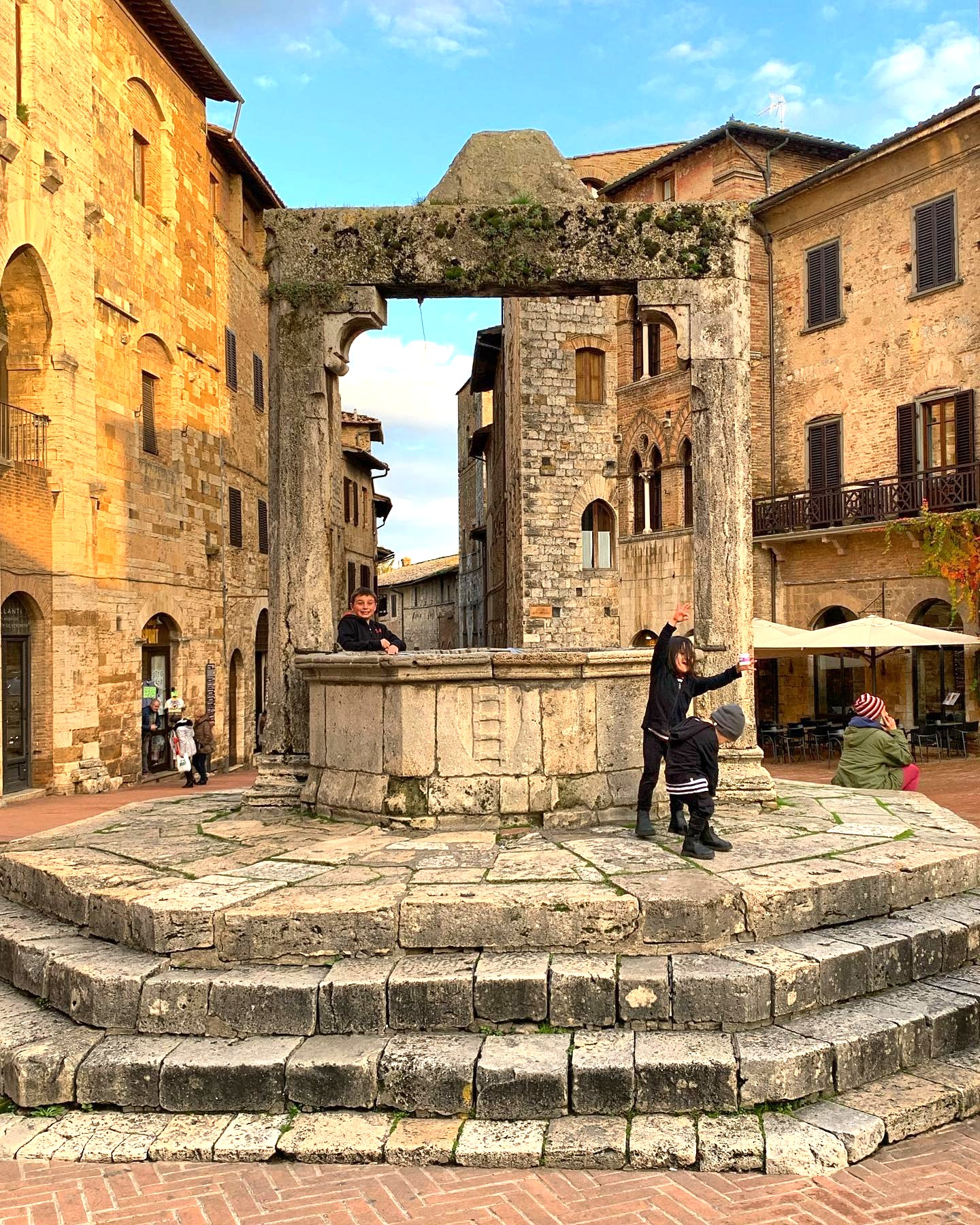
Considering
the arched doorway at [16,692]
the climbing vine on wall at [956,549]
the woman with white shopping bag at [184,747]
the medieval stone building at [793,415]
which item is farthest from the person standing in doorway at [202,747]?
the climbing vine on wall at [956,549]

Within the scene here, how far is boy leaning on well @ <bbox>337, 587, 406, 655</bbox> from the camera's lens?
778 centimetres

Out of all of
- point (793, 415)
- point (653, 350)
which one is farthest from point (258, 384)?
point (793, 415)

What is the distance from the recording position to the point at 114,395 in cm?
1803

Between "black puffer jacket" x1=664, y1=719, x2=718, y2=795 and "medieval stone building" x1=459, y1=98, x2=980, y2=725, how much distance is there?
15395mm

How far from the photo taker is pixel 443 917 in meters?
4.95

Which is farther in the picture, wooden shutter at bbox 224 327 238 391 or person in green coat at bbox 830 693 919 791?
wooden shutter at bbox 224 327 238 391

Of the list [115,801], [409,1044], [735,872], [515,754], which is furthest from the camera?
[115,801]

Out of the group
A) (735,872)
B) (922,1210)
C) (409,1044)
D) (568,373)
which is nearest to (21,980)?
(409,1044)

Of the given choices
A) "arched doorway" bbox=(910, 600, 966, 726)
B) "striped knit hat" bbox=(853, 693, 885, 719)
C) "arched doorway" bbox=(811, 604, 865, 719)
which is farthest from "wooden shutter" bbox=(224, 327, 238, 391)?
"striped knit hat" bbox=(853, 693, 885, 719)

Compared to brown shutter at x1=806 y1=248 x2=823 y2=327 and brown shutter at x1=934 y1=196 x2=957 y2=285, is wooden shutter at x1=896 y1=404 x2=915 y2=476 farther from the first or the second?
brown shutter at x1=806 y1=248 x2=823 y2=327

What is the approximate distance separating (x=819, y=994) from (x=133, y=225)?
18.4 m

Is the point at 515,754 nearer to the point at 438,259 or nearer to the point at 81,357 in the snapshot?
the point at 438,259

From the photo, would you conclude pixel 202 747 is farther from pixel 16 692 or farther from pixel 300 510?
pixel 300 510

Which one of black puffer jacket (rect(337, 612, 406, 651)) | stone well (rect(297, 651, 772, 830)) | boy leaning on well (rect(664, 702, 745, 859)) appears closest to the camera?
boy leaning on well (rect(664, 702, 745, 859))
